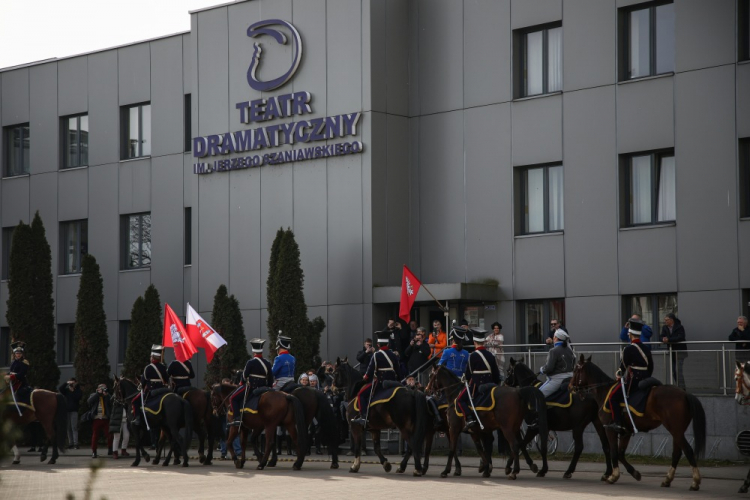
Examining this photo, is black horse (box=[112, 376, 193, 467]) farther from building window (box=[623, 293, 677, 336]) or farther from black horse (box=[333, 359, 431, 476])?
→ building window (box=[623, 293, 677, 336])

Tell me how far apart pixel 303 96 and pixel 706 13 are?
11.3 metres

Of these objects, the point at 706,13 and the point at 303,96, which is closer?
the point at 706,13

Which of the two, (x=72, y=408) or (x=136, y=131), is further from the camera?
(x=136, y=131)

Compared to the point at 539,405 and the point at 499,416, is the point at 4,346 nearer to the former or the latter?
the point at 499,416

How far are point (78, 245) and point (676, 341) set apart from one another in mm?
22960

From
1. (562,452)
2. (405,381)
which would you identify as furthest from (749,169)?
(405,381)

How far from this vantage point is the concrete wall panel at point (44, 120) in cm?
3888

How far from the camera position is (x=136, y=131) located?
122 ft

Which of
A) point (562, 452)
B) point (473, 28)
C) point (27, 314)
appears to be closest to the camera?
point (562, 452)

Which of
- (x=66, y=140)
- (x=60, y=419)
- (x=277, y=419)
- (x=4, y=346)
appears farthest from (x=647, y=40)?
(x=4, y=346)

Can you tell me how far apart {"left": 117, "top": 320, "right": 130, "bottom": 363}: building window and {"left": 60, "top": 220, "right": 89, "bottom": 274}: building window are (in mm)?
3149

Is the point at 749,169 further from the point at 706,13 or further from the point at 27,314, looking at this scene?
the point at 27,314

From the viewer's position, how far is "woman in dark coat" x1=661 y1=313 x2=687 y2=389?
22.2 metres

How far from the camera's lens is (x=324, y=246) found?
30188 millimetres
